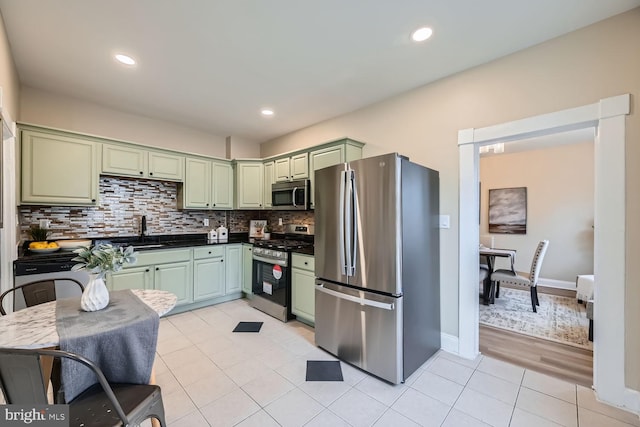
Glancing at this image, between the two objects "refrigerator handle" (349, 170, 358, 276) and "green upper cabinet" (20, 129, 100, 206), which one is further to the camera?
"green upper cabinet" (20, 129, 100, 206)

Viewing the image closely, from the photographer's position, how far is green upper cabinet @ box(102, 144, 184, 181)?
3223 mm

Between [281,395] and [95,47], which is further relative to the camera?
[95,47]

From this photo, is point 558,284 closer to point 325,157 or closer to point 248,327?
point 325,157

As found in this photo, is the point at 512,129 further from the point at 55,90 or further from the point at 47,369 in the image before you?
the point at 55,90

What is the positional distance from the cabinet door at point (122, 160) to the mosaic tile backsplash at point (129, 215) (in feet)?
1.06

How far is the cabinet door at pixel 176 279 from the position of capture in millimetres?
3324

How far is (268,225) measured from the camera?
15.8 feet

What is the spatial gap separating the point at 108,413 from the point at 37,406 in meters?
0.24

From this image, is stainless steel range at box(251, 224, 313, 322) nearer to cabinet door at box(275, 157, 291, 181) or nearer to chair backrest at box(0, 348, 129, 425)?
cabinet door at box(275, 157, 291, 181)

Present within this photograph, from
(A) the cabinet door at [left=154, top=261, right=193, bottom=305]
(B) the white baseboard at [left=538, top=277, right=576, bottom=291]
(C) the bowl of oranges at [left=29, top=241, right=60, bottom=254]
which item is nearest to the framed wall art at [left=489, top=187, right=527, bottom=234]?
(B) the white baseboard at [left=538, top=277, right=576, bottom=291]

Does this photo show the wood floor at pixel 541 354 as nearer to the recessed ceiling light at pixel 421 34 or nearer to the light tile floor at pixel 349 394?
the light tile floor at pixel 349 394

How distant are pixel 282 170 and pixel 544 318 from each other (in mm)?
3973

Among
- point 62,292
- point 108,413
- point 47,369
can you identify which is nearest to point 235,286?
point 62,292

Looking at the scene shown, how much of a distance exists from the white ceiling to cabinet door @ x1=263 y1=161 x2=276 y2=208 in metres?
1.23
